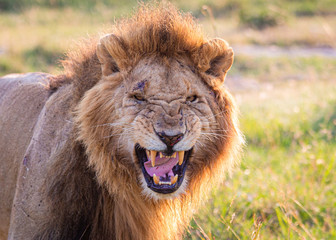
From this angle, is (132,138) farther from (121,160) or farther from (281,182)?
(281,182)

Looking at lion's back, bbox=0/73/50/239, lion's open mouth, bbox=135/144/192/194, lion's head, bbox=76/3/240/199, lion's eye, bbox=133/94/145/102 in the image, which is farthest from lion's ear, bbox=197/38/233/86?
lion's back, bbox=0/73/50/239

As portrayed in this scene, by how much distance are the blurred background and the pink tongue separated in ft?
1.79

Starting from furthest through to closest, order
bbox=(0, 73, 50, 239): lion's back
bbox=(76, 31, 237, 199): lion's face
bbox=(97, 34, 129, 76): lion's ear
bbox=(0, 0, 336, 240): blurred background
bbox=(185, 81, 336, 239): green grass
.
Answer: bbox=(0, 0, 336, 240): blurred background → bbox=(185, 81, 336, 239): green grass → bbox=(0, 73, 50, 239): lion's back → bbox=(97, 34, 129, 76): lion's ear → bbox=(76, 31, 237, 199): lion's face

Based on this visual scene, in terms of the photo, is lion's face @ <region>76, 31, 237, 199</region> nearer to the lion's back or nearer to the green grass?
the green grass

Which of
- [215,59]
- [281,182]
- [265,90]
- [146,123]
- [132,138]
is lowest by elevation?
[265,90]

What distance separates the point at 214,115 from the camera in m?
3.03

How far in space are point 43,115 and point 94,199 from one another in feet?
2.23

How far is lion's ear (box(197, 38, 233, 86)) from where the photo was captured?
3.08 metres

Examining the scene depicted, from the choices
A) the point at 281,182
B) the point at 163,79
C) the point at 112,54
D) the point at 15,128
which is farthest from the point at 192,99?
the point at 281,182

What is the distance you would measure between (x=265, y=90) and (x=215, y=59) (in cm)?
723

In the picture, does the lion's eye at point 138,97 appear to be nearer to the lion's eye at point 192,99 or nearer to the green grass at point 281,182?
the lion's eye at point 192,99

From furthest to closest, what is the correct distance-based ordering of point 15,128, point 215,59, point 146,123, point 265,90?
point 265,90 → point 15,128 → point 215,59 → point 146,123

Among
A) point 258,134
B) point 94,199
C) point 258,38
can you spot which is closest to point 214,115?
point 94,199

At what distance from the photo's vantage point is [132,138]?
111 inches
